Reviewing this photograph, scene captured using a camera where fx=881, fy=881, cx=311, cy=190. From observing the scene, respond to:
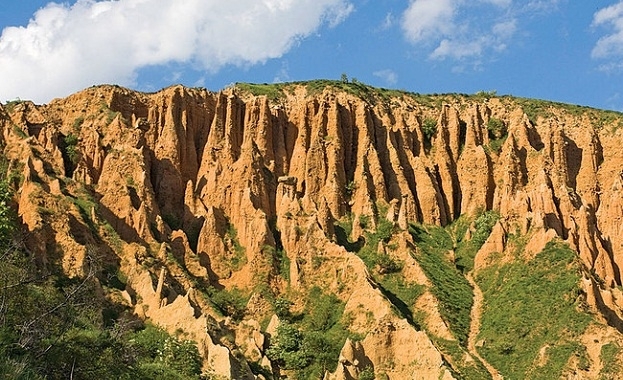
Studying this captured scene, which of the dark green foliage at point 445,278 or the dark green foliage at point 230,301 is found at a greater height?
the dark green foliage at point 445,278

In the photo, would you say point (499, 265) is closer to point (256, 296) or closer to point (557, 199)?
point (557, 199)

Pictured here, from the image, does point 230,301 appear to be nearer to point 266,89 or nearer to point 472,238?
point 472,238

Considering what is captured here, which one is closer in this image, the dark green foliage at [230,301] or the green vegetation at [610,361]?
the green vegetation at [610,361]

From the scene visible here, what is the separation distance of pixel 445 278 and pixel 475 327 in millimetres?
4399

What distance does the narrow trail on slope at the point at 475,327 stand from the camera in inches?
1956

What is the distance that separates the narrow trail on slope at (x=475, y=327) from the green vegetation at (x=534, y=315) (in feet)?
1.13

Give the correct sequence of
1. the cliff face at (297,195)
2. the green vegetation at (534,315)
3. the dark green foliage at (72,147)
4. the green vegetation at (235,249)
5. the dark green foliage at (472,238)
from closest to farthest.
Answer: the cliff face at (297,195) → the green vegetation at (534,315) → the green vegetation at (235,249) → the dark green foliage at (72,147) → the dark green foliage at (472,238)

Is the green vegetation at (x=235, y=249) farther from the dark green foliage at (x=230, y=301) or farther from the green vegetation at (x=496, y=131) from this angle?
the green vegetation at (x=496, y=131)

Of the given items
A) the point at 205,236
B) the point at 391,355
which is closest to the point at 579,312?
the point at 391,355

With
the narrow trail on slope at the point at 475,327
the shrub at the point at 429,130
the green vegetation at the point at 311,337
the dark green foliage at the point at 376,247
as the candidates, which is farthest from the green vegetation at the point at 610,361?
the shrub at the point at 429,130

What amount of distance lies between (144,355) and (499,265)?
1102 inches

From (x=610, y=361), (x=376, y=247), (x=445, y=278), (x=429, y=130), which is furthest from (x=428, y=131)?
(x=610, y=361)

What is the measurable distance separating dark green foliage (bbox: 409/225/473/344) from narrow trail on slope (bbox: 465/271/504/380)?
0.33m

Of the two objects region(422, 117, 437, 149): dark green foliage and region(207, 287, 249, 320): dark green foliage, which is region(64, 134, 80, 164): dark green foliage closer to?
region(207, 287, 249, 320): dark green foliage
